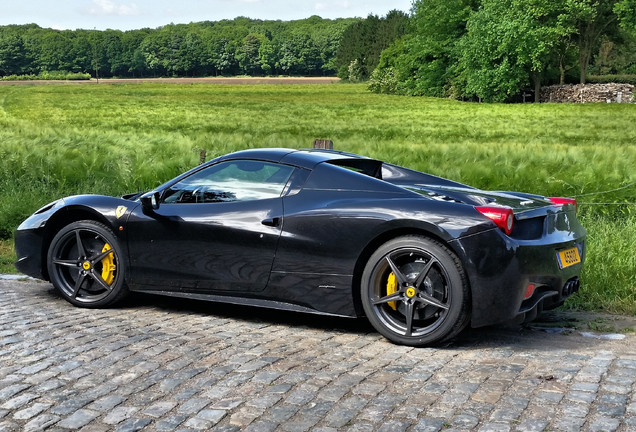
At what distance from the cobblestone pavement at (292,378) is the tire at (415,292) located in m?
0.15

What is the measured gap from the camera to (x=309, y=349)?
553cm

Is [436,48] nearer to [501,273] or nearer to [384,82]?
[384,82]

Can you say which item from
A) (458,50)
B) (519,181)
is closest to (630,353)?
(519,181)

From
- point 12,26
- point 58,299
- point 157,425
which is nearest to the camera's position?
point 157,425

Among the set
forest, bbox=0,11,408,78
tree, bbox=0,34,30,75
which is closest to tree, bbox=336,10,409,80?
forest, bbox=0,11,408,78

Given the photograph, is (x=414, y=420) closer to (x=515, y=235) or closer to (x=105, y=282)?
(x=515, y=235)

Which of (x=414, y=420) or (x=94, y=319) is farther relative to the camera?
(x=94, y=319)

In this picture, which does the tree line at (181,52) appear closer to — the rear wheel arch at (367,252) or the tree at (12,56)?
the tree at (12,56)

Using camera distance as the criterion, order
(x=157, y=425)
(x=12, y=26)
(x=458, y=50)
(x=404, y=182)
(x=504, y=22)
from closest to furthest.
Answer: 1. (x=157, y=425)
2. (x=404, y=182)
3. (x=504, y=22)
4. (x=458, y=50)
5. (x=12, y=26)

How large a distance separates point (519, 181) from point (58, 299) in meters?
7.33

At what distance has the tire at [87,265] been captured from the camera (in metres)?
6.77

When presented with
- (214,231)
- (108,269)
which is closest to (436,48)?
(108,269)

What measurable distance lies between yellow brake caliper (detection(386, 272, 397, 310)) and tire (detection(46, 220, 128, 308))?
2.28 meters

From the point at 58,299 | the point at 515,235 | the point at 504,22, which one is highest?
the point at 504,22
